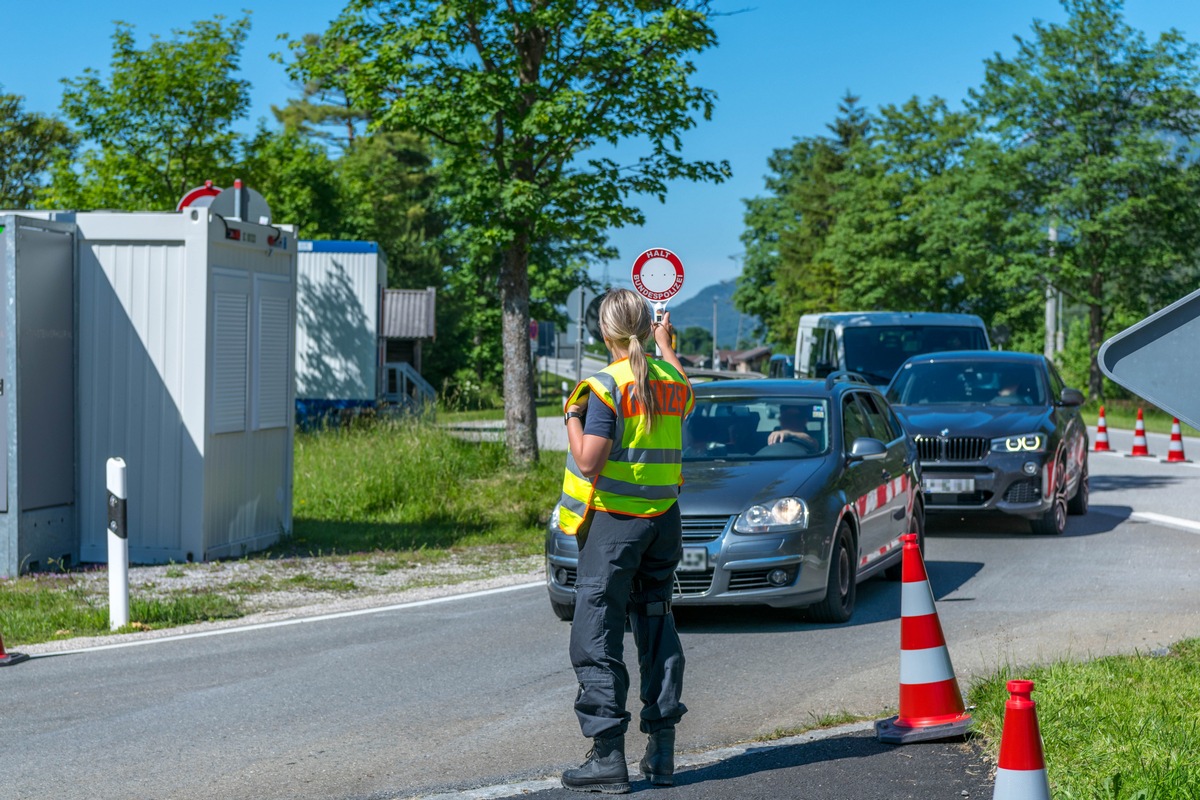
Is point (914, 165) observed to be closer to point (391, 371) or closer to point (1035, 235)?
point (1035, 235)

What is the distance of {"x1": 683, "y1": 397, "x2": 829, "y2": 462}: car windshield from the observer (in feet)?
32.7

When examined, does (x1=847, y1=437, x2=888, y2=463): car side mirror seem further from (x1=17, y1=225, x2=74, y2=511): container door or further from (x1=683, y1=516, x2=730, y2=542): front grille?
(x1=17, y1=225, x2=74, y2=511): container door

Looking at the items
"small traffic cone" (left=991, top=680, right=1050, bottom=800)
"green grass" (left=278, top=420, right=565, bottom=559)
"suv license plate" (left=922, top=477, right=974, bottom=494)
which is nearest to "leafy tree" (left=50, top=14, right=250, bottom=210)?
"green grass" (left=278, top=420, right=565, bottom=559)

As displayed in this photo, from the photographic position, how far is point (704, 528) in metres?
8.83

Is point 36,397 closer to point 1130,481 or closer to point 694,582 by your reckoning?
point 694,582

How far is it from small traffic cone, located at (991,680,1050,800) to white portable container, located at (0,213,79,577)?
9.21 metres

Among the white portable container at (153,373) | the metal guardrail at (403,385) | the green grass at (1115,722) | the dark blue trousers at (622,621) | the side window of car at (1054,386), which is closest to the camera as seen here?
the green grass at (1115,722)

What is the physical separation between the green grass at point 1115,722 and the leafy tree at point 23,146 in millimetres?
43760

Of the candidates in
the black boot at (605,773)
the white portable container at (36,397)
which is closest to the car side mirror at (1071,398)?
the white portable container at (36,397)

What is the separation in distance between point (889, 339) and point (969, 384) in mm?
4867

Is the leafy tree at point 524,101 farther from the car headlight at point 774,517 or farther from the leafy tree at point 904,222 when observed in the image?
the leafy tree at point 904,222

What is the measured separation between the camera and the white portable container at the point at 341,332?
86.5ft

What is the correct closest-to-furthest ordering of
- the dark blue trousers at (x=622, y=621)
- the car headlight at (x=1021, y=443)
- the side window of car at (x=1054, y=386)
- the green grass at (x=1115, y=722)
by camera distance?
the green grass at (x=1115, y=722) → the dark blue trousers at (x=622, y=621) → the car headlight at (x=1021, y=443) → the side window of car at (x=1054, y=386)

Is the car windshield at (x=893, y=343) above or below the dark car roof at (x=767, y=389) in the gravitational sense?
above
